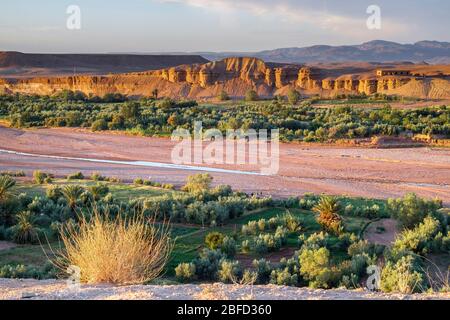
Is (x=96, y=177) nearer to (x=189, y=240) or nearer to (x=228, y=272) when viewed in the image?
(x=189, y=240)

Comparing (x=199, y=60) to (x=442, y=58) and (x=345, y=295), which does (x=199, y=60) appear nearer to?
(x=442, y=58)

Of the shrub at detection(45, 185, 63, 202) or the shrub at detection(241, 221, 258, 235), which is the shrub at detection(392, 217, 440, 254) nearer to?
the shrub at detection(241, 221, 258, 235)

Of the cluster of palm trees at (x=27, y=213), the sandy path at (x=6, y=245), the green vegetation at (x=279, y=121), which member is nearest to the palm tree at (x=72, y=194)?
the cluster of palm trees at (x=27, y=213)

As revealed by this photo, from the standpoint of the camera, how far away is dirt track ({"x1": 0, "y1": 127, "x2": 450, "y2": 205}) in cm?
2091

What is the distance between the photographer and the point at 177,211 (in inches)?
599

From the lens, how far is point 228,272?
10.3 meters

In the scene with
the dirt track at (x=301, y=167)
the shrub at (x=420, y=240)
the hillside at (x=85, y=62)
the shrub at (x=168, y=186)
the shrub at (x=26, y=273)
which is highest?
the hillside at (x=85, y=62)

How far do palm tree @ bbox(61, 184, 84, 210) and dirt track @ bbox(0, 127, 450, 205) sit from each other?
5.35m

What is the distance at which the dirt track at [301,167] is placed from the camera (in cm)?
2091

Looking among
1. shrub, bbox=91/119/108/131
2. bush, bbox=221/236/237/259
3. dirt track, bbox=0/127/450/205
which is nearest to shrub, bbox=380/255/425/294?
bush, bbox=221/236/237/259

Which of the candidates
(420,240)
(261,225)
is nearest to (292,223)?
Result: (261,225)

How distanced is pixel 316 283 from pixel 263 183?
11482 millimetres

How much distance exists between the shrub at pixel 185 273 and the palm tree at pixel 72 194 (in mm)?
6185

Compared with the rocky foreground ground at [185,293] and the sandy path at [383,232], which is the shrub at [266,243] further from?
the rocky foreground ground at [185,293]
